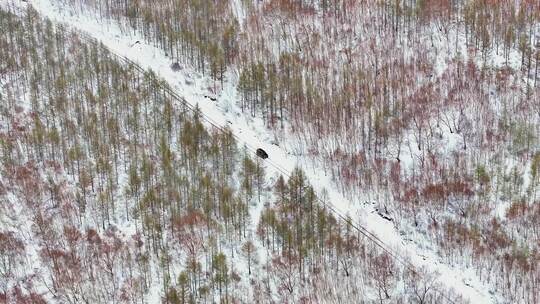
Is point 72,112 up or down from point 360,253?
up

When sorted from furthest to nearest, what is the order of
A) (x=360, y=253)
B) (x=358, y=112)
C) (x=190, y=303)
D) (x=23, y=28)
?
(x=23, y=28), (x=358, y=112), (x=360, y=253), (x=190, y=303)

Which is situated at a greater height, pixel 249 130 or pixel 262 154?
pixel 249 130

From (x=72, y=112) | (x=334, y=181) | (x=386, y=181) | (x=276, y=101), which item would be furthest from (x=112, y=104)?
(x=386, y=181)

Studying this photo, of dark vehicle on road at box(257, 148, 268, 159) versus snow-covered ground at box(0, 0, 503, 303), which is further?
dark vehicle on road at box(257, 148, 268, 159)

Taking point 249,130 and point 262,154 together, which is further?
point 249,130

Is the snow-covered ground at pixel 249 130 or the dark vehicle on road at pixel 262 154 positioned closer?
the snow-covered ground at pixel 249 130

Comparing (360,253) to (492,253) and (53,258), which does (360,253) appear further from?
(53,258)

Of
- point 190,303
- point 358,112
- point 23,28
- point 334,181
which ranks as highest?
point 23,28

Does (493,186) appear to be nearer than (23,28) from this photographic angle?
Yes
